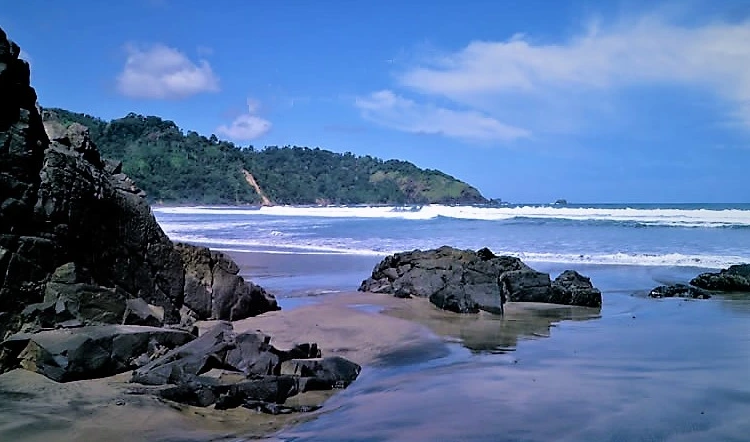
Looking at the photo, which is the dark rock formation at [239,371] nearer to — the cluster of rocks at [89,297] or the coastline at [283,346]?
the cluster of rocks at [89,297]

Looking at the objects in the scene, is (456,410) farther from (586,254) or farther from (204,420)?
(586,254)

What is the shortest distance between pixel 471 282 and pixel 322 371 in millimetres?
7097

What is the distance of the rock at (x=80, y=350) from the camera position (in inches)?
246

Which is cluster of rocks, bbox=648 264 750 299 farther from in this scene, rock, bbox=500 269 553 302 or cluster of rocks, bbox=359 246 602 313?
rock, bbox=500 269 553 302

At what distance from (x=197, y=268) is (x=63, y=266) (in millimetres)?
3057

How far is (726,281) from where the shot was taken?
15.4 m

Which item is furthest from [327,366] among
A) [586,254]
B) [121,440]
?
[586,254]

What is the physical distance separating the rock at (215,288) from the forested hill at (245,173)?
98954mm

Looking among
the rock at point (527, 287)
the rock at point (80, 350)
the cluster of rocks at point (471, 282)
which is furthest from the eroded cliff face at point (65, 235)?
the rock at point (527, 287)

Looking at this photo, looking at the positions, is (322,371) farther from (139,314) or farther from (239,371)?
(139,314)

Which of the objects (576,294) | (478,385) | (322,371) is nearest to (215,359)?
(322,371)

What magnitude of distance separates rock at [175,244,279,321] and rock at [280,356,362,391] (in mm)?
3489

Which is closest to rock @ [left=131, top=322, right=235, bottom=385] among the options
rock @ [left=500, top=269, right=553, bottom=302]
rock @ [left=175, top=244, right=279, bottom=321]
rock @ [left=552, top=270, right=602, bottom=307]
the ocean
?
the ocean

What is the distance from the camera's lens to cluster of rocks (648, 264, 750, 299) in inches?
563
